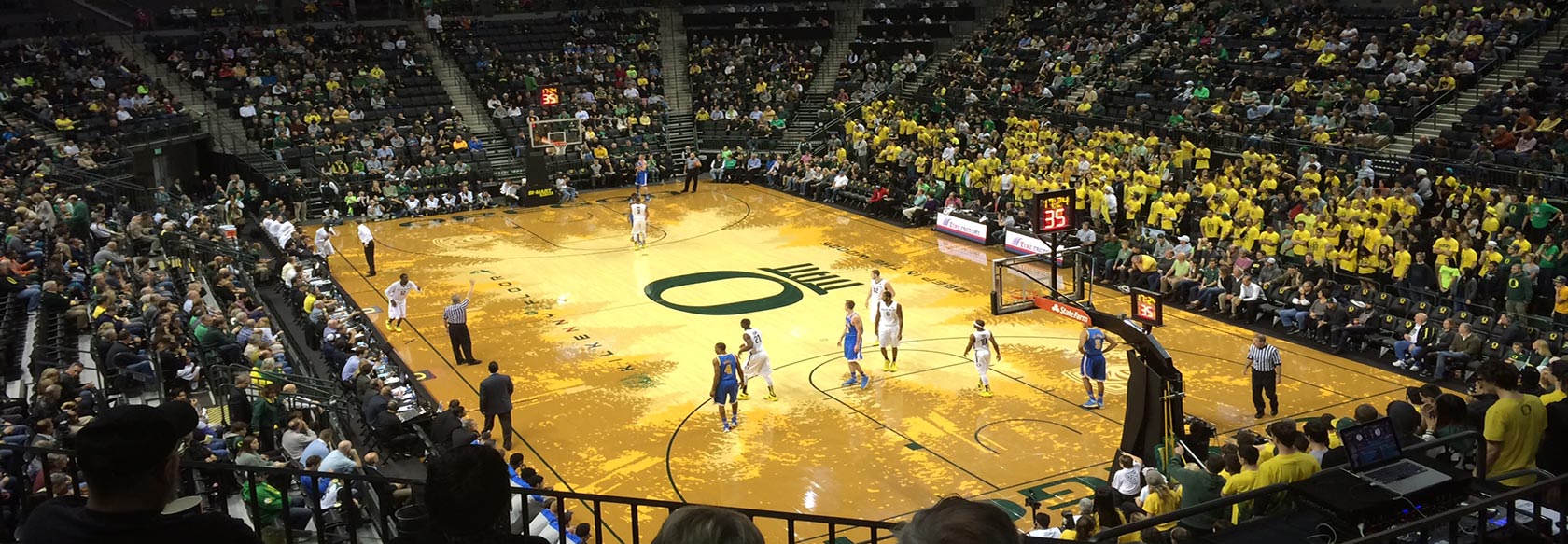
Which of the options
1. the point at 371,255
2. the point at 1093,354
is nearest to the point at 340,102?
the point at 371,255

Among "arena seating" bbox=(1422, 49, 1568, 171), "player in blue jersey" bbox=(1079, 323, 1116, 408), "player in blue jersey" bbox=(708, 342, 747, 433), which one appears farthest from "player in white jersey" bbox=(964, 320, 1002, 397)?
"arena seating" bbox=(1422, 49, 1568, 171)

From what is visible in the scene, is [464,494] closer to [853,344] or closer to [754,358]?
[754,358]

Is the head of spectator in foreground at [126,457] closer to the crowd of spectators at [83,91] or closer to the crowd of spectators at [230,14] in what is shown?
the crowd of spectators at [83,91]

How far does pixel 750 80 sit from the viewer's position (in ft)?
145

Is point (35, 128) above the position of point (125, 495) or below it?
below

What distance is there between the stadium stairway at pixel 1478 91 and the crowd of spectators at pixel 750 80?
1980cm

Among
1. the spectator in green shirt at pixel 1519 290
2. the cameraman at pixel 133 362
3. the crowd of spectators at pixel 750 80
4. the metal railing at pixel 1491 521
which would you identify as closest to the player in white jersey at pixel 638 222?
the crowd of spectators at pixel 750 80

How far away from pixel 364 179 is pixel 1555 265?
94.8ft

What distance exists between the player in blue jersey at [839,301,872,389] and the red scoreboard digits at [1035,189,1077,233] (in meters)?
3.21

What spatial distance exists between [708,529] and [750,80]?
137ft

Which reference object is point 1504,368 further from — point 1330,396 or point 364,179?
point 364,179

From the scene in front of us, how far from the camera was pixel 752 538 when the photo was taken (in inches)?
132

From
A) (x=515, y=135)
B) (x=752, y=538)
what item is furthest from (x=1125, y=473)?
(x=515, y=135)

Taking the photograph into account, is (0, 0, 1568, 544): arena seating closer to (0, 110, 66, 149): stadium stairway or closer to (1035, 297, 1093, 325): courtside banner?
(0, 110, 66, 149): stadium stairway
